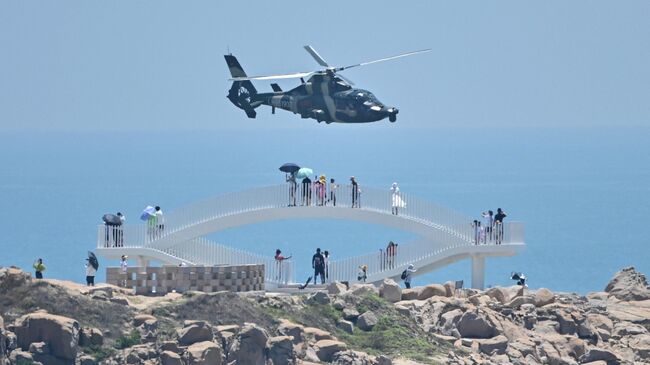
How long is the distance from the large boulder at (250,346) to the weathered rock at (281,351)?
0.19 m

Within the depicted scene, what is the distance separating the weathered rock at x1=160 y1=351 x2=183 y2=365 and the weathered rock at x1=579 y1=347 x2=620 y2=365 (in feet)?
40.9

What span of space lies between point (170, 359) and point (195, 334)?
1557 millimetres

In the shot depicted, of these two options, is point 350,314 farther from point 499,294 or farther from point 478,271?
point 478,271

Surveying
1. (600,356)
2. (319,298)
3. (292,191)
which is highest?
(292,191)

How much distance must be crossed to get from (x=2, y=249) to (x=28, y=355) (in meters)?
66.9

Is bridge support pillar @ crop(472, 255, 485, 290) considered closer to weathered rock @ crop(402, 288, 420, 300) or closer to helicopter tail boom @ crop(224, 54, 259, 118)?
weathered rock @ crop(402, 288, 420, 300)

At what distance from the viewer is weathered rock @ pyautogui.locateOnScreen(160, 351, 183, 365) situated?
71688 mm

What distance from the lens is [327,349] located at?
74.9 metres

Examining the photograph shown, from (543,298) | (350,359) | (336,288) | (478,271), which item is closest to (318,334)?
(350,359)

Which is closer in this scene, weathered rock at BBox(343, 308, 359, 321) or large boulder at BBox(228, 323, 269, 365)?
large boulder at BBox(228, 323, 269, 365)

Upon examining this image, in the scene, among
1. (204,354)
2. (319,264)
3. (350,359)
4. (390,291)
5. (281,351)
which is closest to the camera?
(204,354)

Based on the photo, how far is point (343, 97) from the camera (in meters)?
91.6

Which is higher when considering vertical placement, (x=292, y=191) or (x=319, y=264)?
(x=292, y=191)

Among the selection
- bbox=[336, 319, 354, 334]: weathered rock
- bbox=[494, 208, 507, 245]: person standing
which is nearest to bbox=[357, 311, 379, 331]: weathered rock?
bbox=[336, 319, 354, 334]: weathered rock
